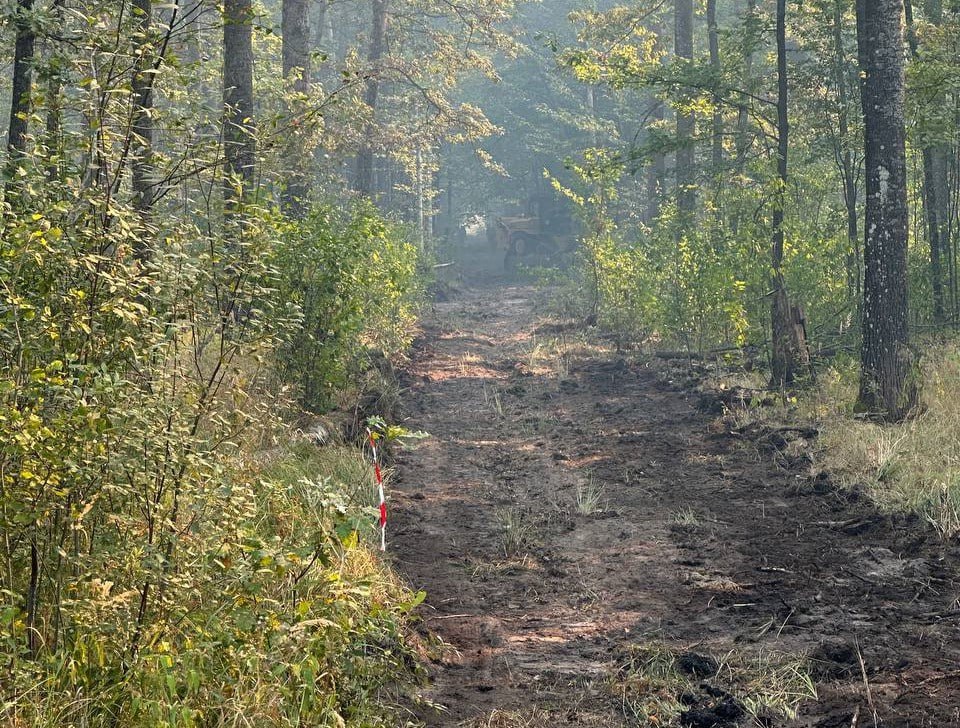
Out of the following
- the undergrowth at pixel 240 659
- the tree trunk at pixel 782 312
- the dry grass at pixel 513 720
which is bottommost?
the dry grass at pixel 513 720

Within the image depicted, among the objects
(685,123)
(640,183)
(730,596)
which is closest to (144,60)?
(730,596)

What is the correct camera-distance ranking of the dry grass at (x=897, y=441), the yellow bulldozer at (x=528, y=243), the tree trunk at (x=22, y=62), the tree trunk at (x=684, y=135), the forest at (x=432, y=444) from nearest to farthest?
the forest at (x=432, y=444)
the tree trunk at (x=22, y=62)
the dry grass at (x=897, y=441)
the tree trunk at (x=684, y=135)
the yellow bulldozer at (x=528, y=243)

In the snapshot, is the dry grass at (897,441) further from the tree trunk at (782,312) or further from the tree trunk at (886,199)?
the tree trunk at (886,199)

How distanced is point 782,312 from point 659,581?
6.53 metres

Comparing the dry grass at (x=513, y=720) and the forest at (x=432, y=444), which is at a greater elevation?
the forest at (x=432, y=444)

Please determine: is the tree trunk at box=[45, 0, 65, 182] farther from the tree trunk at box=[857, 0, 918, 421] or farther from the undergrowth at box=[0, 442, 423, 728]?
the tree trunk at box=[857, 0, 918, 421]

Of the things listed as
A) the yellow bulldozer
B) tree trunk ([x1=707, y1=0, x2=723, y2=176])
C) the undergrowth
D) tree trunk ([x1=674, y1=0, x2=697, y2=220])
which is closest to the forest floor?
the undergrowth

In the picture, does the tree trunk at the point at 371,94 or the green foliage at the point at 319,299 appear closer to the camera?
the green foliage at the point at 319,299

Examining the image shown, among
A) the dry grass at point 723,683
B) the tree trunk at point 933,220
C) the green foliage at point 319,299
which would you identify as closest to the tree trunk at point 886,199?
the tree trunk at point 933,220

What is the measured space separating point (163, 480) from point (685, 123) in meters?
19.8

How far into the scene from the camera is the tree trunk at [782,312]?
40.5 feet

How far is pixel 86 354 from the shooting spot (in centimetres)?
451

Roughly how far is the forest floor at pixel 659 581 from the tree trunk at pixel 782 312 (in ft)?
3.97

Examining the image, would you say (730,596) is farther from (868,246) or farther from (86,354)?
(868,246)
